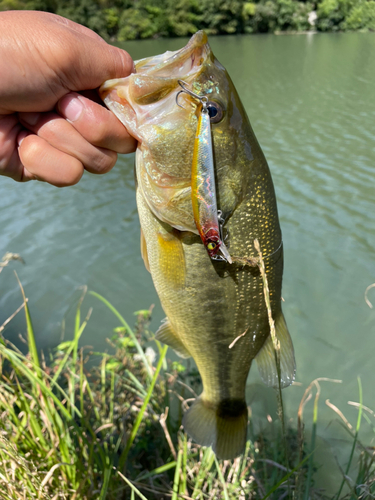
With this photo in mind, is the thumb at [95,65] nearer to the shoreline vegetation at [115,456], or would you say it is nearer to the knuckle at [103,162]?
the knuckle at [103,162]

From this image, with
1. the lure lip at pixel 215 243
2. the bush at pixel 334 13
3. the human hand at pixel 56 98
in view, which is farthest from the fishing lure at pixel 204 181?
the bush at pixel 334 13

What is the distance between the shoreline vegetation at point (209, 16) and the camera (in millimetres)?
47188

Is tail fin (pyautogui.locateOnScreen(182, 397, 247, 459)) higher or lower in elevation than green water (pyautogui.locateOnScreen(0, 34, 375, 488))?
higher

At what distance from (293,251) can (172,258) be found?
215 inches

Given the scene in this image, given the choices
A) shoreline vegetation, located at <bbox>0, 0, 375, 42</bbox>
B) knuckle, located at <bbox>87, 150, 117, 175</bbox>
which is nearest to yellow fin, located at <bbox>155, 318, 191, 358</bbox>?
knuckle, located at <bbox>87, 150, 117, 175</bbox>

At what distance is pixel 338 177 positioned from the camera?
29.9ft

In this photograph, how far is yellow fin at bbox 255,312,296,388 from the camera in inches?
69.9

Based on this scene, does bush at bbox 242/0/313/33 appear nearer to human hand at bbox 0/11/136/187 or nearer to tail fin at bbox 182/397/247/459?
human hand at bbox 0/11/136/187

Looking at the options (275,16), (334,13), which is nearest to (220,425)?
(275,16)

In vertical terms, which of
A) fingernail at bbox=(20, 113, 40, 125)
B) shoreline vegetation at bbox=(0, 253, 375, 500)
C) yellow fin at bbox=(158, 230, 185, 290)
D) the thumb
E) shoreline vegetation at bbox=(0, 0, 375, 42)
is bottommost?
shoreline vegetation at bbox=(0, 253, 375, 500)

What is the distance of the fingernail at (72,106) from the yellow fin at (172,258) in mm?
628

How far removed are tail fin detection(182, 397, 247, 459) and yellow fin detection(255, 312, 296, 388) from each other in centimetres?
35

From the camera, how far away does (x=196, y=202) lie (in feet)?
4.54

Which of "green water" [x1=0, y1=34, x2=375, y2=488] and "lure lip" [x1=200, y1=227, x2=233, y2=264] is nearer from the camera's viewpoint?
A: "lure lip" [x1=200, y1=227, x2=233, y2=264]
